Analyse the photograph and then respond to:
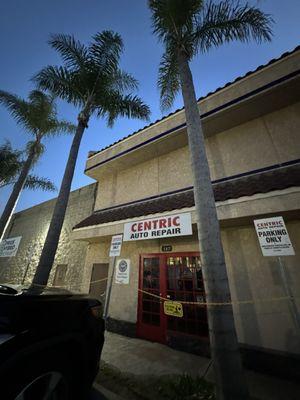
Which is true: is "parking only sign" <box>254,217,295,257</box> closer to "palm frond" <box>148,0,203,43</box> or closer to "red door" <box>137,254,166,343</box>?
"red door" <box>137,254,166,343</box>

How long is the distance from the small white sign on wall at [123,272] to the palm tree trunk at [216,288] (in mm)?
3556

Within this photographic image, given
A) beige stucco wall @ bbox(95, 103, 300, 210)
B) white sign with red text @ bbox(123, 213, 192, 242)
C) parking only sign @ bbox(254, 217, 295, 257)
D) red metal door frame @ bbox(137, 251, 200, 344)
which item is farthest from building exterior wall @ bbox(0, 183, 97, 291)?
parking only sign @ bbox(254, 217, 295, 257)

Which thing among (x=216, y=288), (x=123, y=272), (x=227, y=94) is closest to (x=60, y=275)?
(x=123, y=272)

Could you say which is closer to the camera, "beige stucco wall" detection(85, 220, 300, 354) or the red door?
"beige stucco wall" detection(85, 220, 300, 354)

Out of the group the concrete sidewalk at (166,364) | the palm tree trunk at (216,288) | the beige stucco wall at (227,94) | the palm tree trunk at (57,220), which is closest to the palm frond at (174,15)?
the beige stucco wall at (227,94)

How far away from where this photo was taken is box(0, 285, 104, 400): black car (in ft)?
5.60

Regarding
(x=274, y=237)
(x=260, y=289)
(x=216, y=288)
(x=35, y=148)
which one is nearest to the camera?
(x=216, y=288)

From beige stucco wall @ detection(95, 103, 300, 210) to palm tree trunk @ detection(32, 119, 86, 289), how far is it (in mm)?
2625

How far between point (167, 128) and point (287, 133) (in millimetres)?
4039

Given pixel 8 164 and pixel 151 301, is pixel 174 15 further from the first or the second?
pixel 8 164

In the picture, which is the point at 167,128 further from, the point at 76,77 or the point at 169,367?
the point at 169,367

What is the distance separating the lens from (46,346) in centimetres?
196

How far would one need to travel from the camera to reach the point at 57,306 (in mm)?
2287

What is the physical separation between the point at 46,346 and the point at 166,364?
3852 mm
